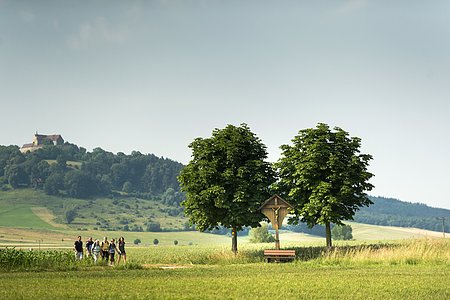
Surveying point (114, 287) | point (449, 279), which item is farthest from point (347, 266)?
point (114, 287)

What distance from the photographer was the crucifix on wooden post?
146 feet

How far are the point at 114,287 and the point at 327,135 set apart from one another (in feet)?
94.1

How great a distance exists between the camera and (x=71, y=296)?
68.7 ft

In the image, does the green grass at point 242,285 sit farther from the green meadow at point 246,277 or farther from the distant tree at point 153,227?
the distant tree at point 153,227

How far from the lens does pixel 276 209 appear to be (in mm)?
44562

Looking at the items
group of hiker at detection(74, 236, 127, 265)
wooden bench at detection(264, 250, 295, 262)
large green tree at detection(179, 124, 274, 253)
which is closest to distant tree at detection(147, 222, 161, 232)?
large green tree at detection(179, 124, 274, 253)

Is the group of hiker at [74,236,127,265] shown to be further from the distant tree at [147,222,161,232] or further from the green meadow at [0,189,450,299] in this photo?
the distant tree at [147,222,161,232]

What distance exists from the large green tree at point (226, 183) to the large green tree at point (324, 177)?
6.89 feet

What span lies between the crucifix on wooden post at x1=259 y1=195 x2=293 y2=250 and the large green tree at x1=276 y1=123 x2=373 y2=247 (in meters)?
1.90

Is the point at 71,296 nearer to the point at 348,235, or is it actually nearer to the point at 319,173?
the point at 319,173

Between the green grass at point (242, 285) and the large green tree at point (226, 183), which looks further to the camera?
the large green tree at point (226, 183)

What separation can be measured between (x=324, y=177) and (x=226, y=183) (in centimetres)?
786

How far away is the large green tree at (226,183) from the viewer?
46.3 meters

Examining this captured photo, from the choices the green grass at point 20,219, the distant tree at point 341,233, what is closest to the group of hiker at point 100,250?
the distant tree at point 341,233
